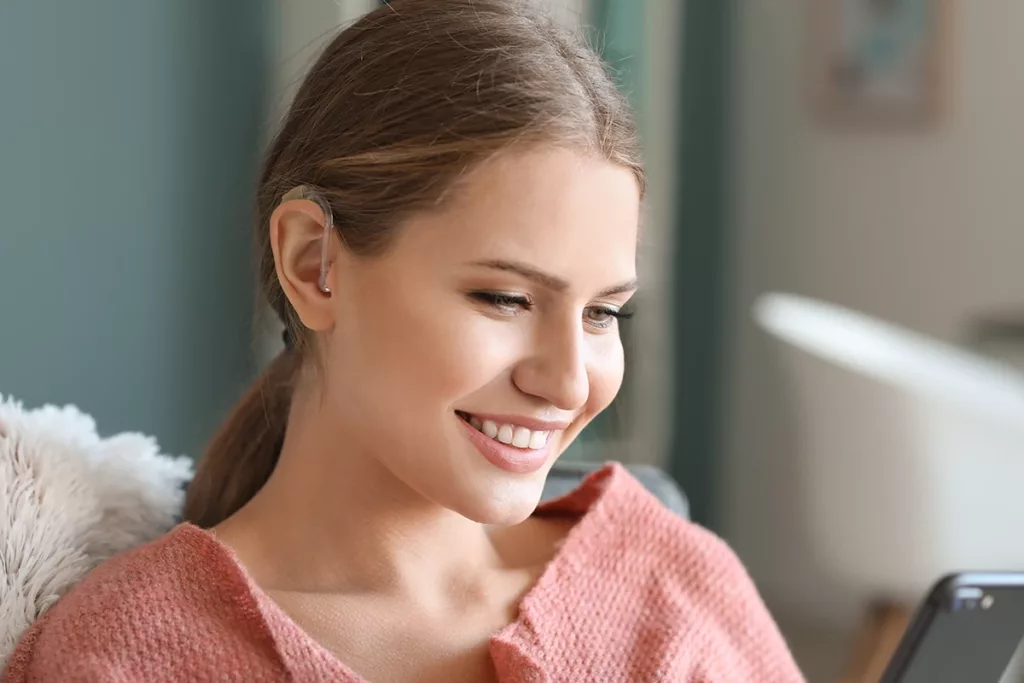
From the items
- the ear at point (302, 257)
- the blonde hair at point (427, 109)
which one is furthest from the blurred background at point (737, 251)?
the ear at point (302, 257)

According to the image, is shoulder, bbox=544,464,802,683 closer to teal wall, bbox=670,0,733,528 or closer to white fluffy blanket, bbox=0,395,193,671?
white fluffy blanket, bbox=0,395,193,671

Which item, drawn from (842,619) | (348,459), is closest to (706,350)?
(842,619)

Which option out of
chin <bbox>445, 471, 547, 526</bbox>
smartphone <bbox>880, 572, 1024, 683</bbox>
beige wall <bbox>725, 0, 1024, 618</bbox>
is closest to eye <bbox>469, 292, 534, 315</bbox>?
chin <bbox>445, 471, 547, 526</bbox>

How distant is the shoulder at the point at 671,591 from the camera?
1.16m

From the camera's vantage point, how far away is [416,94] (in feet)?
3.30

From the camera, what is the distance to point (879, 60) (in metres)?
3.28

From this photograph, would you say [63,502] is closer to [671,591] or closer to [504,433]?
[504,433]

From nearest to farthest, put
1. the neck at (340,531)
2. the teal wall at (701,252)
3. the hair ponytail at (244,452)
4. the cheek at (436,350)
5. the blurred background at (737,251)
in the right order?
1. the cheek at (436,350)
2. the neck at (340,531)
3. the hair ponytail at (244,452)
4. the blurred background at (737,251)
5. the teal wall at (701,252)

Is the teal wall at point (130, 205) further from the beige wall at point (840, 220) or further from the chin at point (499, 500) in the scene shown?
the beige wall at point (840, 220)

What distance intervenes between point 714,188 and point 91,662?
8.70ft

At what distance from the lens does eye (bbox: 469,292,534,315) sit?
3.18ft

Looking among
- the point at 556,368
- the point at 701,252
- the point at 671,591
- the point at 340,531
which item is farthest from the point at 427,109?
the point at 701,252

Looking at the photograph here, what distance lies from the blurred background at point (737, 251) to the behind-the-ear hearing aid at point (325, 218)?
241 millimetres

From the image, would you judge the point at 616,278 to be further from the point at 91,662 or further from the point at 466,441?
the point at 91,662
